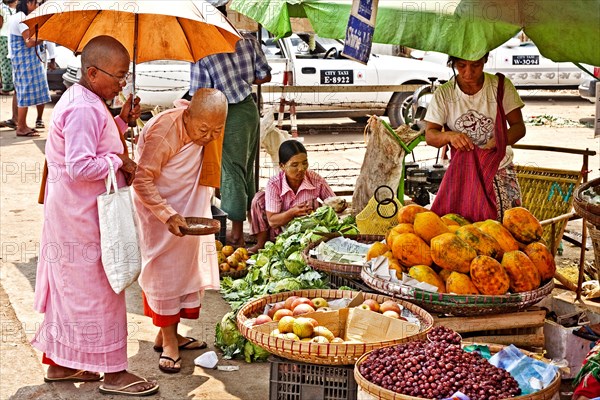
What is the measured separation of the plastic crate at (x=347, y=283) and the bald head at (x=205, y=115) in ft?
4.20

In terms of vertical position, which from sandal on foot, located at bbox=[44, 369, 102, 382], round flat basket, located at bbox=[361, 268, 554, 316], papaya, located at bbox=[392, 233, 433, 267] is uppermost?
papaya, located at bbox=[392, 233, 433, 267]

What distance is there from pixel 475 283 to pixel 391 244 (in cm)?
60

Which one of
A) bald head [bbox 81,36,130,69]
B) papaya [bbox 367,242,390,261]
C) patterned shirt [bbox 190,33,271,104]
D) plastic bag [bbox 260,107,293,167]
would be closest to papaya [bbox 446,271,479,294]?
papaya [bbox 367,242,390,261]

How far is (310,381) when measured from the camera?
4301 millimetres

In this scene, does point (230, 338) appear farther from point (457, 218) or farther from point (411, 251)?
point (457, 218)

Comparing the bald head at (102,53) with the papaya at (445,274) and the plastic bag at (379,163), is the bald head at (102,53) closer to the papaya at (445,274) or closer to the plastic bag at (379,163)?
the papaya at (445,274)

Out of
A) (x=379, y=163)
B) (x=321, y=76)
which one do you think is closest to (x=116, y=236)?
(x=379, y=163)

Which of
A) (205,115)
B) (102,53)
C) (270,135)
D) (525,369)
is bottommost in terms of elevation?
(525,369)

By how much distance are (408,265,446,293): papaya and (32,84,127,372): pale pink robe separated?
1.65 meters

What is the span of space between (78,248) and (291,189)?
2.80 m

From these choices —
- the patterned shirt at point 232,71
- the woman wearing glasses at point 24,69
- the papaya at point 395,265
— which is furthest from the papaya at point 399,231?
the woman wearing glasses at point 24,69

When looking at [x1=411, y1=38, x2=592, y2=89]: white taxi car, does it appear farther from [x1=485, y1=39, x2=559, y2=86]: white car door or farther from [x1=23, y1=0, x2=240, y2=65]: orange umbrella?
[x1=23, y1=0, x2=240, y2=65]: orange umbrella

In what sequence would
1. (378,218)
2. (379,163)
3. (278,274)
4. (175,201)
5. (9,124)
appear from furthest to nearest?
(9,124), (379,163), (378,218), (278,274), (175,201)

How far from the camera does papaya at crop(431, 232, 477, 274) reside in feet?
15.4
